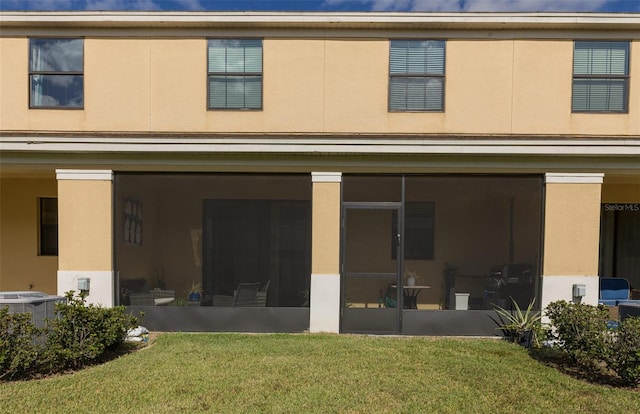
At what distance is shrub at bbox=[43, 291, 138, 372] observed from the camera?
629 cm

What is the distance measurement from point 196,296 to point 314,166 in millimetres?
4021

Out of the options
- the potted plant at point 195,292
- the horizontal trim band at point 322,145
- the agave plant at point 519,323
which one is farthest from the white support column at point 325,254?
the agave plant at point 519,323

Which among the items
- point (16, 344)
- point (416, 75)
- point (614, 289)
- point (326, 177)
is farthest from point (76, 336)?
point (614, 289)

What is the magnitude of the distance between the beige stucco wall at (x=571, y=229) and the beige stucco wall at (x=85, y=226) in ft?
30.8

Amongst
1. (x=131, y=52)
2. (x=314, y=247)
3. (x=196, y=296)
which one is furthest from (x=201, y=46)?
(x=196, y=296)

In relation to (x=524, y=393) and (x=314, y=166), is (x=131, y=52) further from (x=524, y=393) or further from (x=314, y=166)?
(x=524, y=393)

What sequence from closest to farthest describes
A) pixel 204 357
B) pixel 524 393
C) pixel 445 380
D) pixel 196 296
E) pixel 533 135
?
pixel 524 393
pixel 445 380
pixel 204 357
pixel 533 135
pixel 196 296

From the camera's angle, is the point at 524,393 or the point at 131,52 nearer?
the point at 524,393

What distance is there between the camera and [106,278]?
867 cm

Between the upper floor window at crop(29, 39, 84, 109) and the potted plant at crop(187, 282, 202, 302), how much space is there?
15.2 ft

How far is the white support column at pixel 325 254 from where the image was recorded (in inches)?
339

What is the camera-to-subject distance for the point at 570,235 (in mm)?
8445

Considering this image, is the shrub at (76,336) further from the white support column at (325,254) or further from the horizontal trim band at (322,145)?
the white support column at (325,254)

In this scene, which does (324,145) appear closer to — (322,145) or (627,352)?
(322,145)
